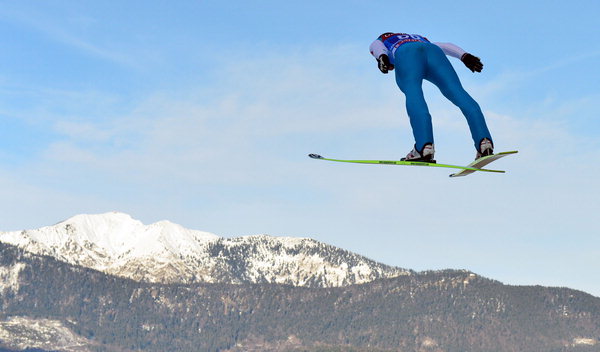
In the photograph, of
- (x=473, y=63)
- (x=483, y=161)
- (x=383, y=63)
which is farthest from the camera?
(x=473, y=63)

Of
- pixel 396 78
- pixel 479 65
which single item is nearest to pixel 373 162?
pixel 396 78

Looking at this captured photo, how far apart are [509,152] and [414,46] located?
3.02 m

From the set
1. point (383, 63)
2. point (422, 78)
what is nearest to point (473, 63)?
point (422, 78)

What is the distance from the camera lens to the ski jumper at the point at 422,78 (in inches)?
699

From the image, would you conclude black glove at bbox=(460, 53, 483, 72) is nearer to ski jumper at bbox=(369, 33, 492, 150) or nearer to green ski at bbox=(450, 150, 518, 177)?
ski jumper at bbox=(369, 33, 492, 150)

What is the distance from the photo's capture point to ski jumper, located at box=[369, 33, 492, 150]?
1777cm

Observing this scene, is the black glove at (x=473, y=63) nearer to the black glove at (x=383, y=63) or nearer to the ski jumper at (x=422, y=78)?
the ski jumper at (x=422, y=78)

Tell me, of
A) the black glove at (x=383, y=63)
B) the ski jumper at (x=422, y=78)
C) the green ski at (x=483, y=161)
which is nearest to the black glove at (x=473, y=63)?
the ski jumper at (x=422, y=78)

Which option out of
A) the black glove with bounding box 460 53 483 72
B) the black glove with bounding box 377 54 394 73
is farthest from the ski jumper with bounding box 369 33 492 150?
the black glove with bounding box 460 53 483 72

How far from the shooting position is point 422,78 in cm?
1814

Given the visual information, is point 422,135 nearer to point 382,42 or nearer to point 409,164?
point 409,164

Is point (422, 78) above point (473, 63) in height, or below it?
below

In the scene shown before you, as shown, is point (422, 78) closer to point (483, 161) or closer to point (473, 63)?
point (473, 63)

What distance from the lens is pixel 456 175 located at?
740 inches
